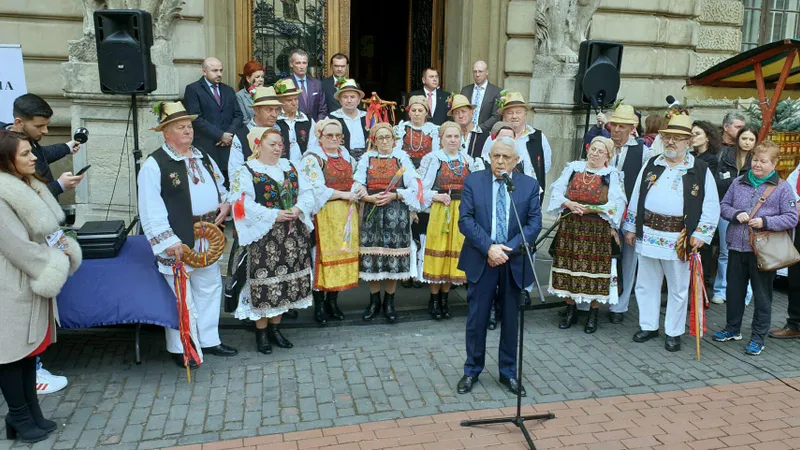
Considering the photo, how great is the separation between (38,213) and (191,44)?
16.0 ft

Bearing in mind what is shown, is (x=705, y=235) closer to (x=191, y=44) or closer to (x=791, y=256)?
(x=791, y=256)

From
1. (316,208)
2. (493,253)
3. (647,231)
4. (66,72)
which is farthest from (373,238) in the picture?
(66,72)

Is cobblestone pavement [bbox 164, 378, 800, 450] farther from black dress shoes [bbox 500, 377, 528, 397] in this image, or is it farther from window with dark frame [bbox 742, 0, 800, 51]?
window with dark frame [bbox 742, 0, 800, 51]

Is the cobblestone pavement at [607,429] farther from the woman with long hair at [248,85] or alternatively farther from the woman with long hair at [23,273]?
the woman with long hair at [248,85]

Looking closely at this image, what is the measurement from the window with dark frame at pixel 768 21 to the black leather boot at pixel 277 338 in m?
12.0

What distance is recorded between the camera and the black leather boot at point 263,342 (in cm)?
594

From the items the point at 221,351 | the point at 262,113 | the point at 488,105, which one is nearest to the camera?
the point at 221,351

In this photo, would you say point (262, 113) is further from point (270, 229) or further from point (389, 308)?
point (389, 308)

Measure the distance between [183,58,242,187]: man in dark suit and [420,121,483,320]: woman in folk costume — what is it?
2.56m

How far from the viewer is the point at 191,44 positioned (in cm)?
852

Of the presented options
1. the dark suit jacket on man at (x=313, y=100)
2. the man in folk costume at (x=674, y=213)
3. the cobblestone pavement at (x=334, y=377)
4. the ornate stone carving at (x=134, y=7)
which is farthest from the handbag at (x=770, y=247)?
the ornate stone carving at (x=134, y=7)

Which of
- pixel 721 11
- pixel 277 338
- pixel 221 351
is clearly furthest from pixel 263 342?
pixel 721 11

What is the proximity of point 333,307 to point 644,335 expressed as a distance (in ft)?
10.1

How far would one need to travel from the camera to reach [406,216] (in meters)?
6.70
